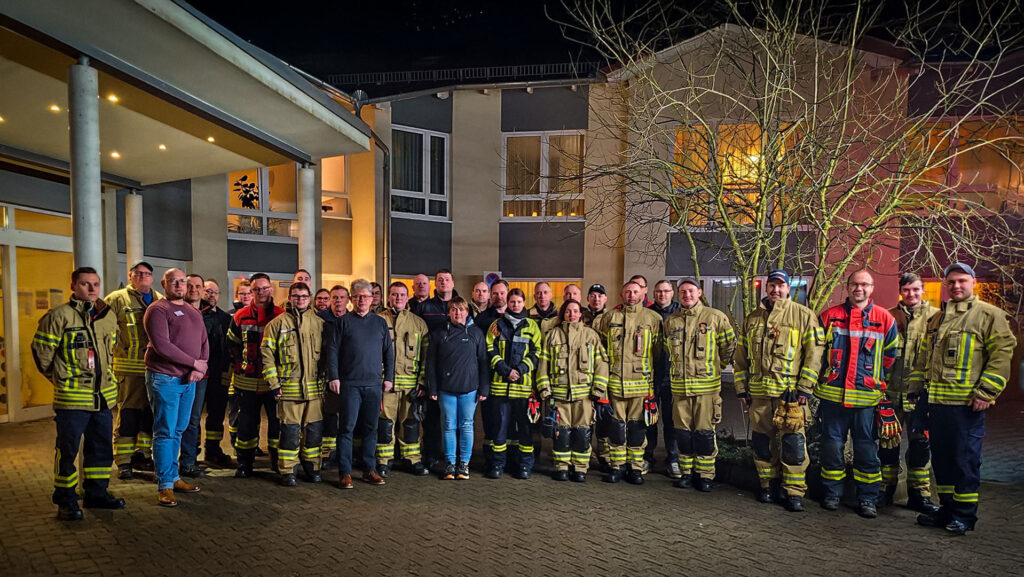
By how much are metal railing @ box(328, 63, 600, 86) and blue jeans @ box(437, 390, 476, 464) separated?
11.0 metres

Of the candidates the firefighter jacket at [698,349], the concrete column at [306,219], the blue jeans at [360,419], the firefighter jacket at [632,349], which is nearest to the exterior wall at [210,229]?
the concrete column at [306,219]

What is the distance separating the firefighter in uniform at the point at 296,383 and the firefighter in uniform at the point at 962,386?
585 cm

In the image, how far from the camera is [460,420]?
6.87m

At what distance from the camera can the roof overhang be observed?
18.5 feet

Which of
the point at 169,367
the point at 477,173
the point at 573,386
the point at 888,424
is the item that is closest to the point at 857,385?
the point at 888,424

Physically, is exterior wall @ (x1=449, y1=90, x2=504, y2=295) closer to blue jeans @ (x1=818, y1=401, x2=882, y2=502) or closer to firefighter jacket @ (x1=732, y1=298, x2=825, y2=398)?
firefighter jacket @ (x1=732, y1=298, x2=825, y2=398)

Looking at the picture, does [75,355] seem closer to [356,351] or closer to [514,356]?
[356,351]

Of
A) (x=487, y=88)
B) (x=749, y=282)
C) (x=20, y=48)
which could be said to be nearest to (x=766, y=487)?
(x=749, y=282)

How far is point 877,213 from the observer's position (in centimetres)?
665

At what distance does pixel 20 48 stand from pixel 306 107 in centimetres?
311

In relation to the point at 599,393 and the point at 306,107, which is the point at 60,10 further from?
the point at 599,393

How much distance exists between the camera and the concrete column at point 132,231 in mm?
11328

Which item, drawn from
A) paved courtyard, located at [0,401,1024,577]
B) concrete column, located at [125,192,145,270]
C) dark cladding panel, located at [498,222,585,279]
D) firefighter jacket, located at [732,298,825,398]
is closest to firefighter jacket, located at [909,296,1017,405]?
firefighter jacket, located at [732,298,825,398]

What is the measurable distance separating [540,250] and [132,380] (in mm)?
11115
